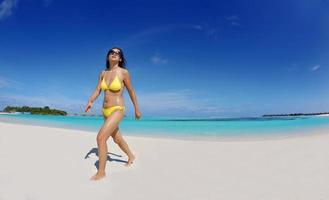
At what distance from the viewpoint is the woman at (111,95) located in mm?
3660

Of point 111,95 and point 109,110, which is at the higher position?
point 111,95

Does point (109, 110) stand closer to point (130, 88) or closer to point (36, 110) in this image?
point (130, 88)

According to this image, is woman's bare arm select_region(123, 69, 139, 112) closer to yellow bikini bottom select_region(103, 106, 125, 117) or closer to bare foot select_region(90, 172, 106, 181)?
yellow bikini bottom select_region(103, 106, 125, 117)

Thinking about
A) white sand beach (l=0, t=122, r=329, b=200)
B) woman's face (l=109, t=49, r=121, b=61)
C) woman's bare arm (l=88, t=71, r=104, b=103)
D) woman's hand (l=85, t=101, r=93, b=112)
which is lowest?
white sand beach (l=0, t=122, r=329, b=200)

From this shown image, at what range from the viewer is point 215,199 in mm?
2670

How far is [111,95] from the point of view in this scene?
3.92 metres

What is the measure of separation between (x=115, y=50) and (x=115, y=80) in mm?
606

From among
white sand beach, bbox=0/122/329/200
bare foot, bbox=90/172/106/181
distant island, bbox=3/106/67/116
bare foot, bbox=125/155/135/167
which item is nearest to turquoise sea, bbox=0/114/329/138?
white sand beach, bbox=0/122/329/200

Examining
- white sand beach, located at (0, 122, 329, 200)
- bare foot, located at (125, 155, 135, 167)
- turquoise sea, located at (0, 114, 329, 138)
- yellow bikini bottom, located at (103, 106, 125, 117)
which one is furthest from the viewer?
turquoise sea, located at (0, 114, 329, 138)

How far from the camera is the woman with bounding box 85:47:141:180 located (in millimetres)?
3660

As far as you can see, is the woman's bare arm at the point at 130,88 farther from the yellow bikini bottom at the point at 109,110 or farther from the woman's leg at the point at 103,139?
the woman's leg at the point at 103,139

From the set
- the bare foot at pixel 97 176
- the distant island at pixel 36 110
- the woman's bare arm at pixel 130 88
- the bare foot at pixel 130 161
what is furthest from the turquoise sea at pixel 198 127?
the distant island at pixel 36 110

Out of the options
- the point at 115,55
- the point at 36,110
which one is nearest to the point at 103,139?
the point at 115,55

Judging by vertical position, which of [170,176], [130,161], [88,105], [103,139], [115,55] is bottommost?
[170,176]
